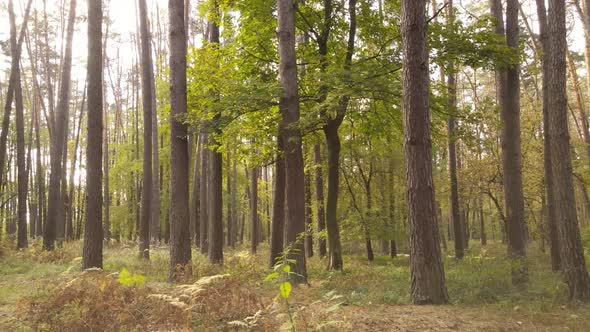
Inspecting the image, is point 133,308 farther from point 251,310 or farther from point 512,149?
point 512,149

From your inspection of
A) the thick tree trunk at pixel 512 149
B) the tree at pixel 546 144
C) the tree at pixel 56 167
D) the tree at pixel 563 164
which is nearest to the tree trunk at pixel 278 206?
the thick tree trunk at pixel 512 149

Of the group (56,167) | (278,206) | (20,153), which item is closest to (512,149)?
(278,206)

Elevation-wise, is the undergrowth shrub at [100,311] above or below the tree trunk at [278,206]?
below

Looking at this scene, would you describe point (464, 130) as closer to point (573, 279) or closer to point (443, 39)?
point (443, 39)

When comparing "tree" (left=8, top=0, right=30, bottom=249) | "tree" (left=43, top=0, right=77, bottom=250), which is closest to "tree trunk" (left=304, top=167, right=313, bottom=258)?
"tree" (left=43, top=0, right=77, bottom=250)

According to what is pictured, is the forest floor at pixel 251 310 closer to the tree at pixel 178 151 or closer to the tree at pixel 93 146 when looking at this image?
the tree at pixel 178 151

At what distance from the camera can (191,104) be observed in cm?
1145

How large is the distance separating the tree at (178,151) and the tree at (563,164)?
7.87 meters

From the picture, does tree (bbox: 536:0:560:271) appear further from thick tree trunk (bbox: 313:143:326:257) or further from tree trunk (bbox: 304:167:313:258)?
tree trunk (bbox: 304:167:313:258)

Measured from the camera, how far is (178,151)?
1028 cm

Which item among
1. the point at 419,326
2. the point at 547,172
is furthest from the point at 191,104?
the point at 547,172

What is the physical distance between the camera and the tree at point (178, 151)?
33.2ft

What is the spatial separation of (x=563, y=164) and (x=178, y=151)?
8318 mm

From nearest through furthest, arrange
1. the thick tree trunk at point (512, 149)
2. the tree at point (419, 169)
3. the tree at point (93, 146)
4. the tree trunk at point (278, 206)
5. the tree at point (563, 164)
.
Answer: the tree at point (419, 169), the tree at point (563, 164), the thick tree trunk at point (512, 149), the tree at point (93, 146), the tree trunk at point (278, 206)
